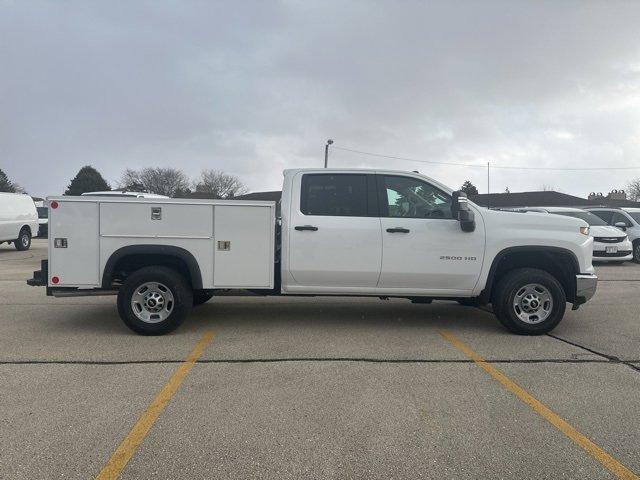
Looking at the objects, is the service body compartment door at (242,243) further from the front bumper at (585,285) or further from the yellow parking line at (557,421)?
the front bumper at (585,285)

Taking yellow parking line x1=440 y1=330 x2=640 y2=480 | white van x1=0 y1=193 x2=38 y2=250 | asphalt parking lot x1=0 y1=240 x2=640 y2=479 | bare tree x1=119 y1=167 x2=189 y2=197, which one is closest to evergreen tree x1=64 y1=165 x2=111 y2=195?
bare tree x1=119 y1=167 x2=189 y2=197

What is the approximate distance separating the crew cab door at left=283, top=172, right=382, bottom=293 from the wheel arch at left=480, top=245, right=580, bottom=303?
145 cm

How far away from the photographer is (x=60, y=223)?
555cm

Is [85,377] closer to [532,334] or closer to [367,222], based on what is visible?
[367,222]

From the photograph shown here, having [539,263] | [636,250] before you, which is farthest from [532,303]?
[636,250]

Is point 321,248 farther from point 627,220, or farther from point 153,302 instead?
point 627,220

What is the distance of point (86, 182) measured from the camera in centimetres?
5772

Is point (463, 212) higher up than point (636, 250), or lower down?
higher up

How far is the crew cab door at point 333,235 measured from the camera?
578 cm

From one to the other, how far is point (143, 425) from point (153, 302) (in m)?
2.45

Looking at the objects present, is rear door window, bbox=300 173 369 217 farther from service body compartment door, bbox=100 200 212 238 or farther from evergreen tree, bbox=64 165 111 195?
evergreen tree, bbox=64 165 111 195

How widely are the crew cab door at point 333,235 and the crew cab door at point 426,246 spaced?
157 millimetres

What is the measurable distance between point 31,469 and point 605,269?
14.1m

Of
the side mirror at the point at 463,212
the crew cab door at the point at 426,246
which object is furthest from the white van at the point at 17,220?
the side mirror at the point at 463,212
